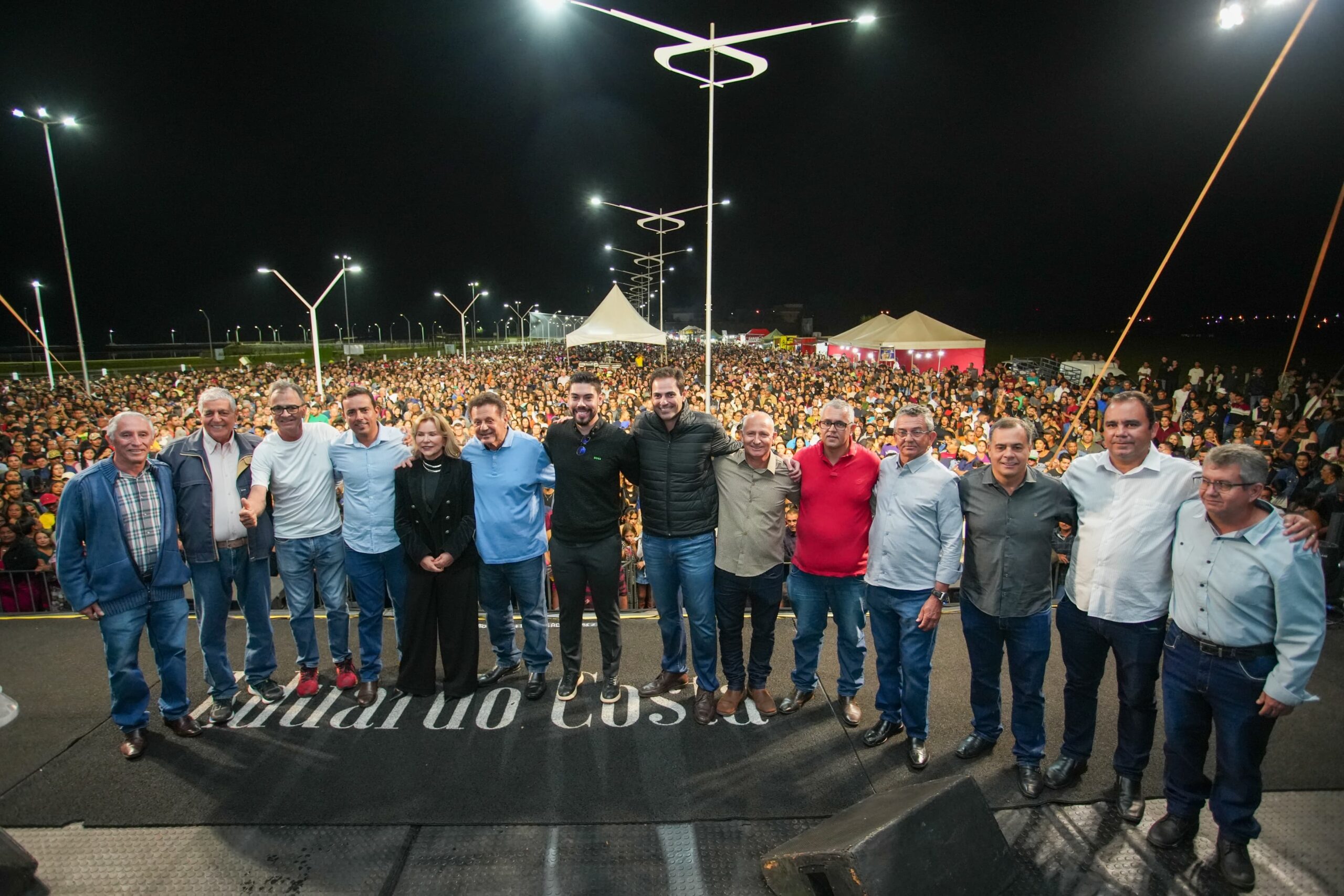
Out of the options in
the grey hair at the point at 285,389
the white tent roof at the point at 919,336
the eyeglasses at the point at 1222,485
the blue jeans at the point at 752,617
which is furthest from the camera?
the white tent roof at the point at 919,336

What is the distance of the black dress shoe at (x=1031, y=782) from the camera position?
338 centimetres

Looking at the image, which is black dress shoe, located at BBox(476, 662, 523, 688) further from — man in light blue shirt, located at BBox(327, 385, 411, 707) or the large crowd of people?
man in light blue shirt, located at BBox(327, 385, 411, 707)

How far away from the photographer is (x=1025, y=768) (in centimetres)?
348

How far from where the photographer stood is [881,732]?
3879 mm

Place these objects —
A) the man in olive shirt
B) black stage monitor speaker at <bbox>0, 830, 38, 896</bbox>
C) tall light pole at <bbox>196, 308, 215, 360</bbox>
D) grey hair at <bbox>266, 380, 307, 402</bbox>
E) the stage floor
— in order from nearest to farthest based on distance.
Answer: black stage monitor speaker at <bbox>0, 830, 38, 896</bbox>, the stage floor, the man in olive shirt, grey hair at <bbox>266, 380, 307, 402</bbox>, tall light pole at <bbox>196, 308, 215, 360</bbox>

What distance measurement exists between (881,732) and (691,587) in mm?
1345

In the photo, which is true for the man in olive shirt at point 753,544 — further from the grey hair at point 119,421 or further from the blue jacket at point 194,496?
the grey hair at point 119,421

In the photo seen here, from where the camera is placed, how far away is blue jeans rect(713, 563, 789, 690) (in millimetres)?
4008

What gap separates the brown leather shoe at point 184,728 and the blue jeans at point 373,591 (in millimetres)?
900

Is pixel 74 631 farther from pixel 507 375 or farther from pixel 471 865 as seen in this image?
pixel 507 375

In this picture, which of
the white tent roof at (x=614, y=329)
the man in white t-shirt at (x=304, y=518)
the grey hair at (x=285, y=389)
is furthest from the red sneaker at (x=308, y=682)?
the white tent roof at (x=614, y=329)

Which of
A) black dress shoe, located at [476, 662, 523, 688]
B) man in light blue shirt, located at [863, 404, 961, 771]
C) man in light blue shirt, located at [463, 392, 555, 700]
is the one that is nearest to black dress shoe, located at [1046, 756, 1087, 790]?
man in light blue shirt, located at [863, 404, 961, 771]

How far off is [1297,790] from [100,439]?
14.8 meters

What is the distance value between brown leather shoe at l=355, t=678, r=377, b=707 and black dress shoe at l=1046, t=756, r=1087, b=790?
3.91 meters
